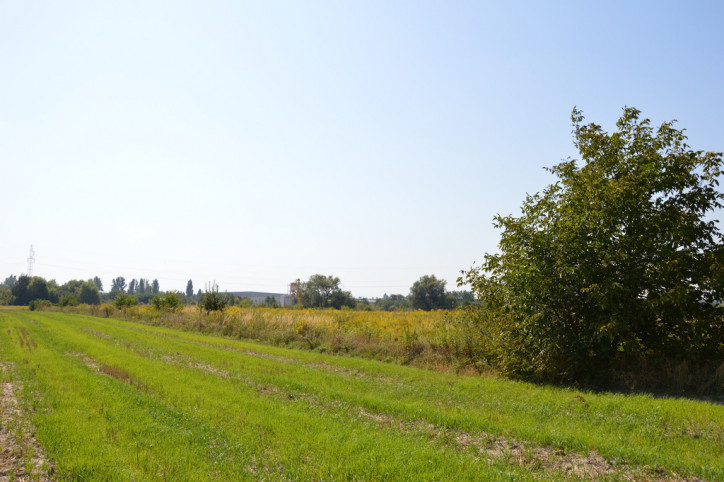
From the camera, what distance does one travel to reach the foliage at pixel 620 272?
41.2ft

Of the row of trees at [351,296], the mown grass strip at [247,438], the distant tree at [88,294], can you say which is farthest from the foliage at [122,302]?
the distant tree at [88,294]

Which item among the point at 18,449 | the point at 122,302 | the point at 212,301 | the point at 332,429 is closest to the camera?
the point at 18,449

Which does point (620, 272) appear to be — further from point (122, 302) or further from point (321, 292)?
point (321, 292)

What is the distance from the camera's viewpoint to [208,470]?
601cm

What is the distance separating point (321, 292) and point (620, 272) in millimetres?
93403

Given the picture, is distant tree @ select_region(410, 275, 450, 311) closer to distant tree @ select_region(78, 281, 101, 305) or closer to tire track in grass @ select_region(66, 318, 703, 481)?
tire track in grass @ select_region(66, 318, 703, 481)

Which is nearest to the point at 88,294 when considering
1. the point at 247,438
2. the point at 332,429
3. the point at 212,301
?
the point at 212,301

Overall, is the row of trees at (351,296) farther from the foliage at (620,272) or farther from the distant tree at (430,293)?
the foliage at (620,272)

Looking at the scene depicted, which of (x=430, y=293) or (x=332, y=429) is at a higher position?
(x=430, y=293)

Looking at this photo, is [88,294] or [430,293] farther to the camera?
[88,294]

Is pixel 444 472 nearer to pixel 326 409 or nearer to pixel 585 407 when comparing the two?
pixel 326 409

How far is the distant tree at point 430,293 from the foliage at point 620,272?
79.0m

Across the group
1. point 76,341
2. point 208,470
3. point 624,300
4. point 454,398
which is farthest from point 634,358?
point 76,341

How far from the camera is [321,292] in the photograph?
341 feet
